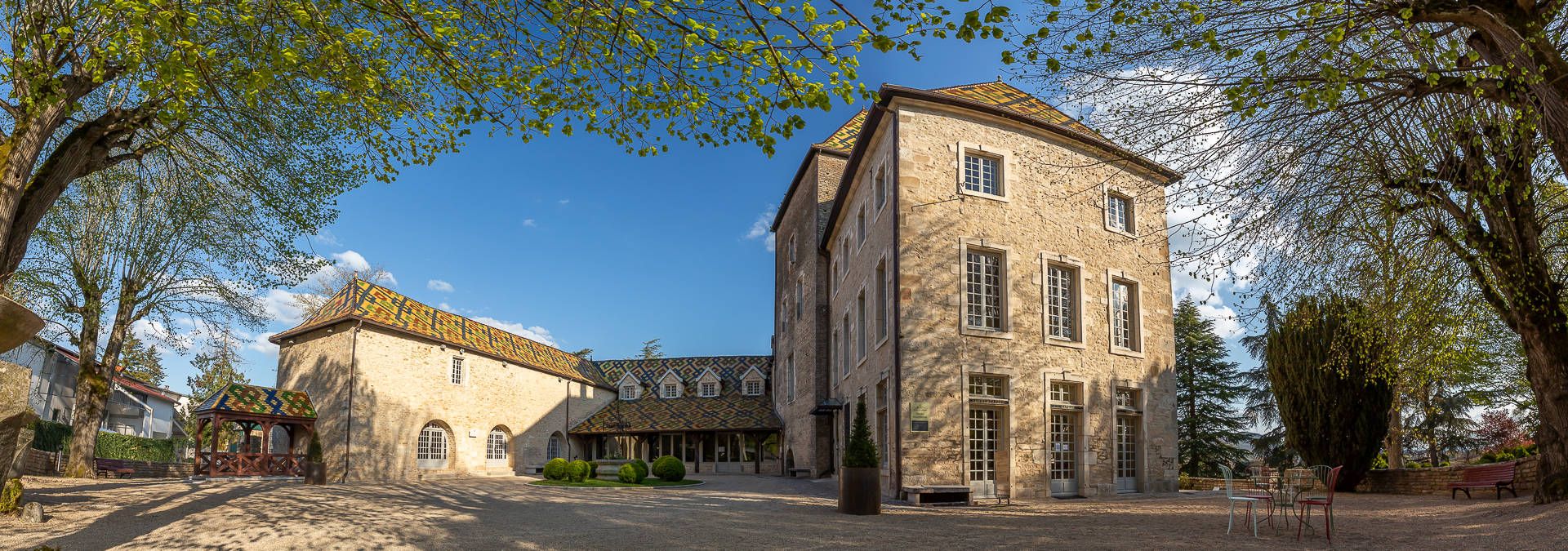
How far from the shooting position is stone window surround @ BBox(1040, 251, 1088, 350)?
15297 millimetres

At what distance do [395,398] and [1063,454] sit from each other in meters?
19.2

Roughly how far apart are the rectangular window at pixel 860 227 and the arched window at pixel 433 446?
15.4 meters

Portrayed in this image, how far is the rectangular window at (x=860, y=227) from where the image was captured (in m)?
19.1

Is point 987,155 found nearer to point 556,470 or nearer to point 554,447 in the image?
point 556,470

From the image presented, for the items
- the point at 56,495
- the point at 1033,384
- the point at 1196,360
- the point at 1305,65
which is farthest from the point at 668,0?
the point at 1196,360

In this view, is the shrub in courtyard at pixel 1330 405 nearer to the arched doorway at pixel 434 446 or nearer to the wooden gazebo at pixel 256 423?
the arched doorway at pixel 434 446

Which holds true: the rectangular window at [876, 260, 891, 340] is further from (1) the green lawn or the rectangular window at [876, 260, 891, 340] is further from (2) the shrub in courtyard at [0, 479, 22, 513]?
(2) the shrub in courtyard at [0, 479, 22, 513]

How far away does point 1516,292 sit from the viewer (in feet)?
32.2

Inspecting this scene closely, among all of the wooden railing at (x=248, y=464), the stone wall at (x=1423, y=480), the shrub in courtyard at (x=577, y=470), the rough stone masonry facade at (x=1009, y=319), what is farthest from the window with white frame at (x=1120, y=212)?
the wooden railing at (x=248, y=464)

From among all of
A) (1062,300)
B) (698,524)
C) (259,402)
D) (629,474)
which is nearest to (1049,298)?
(1062,300)

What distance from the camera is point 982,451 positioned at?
14.6 meters

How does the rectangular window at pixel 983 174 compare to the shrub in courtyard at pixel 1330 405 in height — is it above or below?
above

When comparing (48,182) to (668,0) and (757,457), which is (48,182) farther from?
(757,457)

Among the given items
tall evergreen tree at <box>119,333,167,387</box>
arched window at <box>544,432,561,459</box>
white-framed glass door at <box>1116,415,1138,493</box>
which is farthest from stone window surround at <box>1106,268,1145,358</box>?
tall evergreen tree at <box>119,333,167,387</box>
